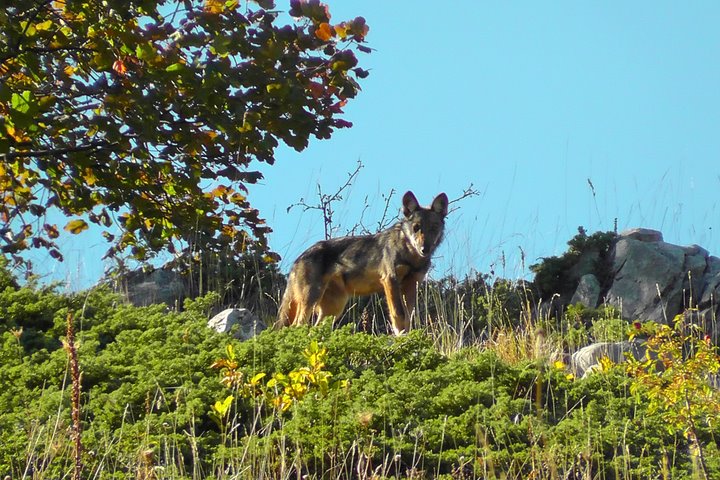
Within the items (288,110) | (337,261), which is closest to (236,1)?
(288,110)

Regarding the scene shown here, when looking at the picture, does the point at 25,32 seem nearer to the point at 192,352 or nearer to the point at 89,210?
the point at 89,210

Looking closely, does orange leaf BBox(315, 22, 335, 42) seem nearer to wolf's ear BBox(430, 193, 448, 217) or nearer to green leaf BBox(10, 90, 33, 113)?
green leaf BBox(10, 90, 33, 113)

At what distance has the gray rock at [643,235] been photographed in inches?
555

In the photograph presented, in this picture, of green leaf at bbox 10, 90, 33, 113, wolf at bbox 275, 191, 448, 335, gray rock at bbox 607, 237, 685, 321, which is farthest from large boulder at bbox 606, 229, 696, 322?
green leaf at bbox 10, 90, 33, 113

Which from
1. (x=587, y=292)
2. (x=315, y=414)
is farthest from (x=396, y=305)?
(x=315, y=414)

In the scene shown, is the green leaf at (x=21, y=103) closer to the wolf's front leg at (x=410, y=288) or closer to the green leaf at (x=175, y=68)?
the green leaf at (x=175, y=68)

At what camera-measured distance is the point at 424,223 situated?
12.8m

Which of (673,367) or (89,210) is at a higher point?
(89,210)

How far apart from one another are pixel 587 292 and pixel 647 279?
709 millimetres

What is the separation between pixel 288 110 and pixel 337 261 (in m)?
3.19

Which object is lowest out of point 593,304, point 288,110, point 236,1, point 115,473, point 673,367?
point 115,473

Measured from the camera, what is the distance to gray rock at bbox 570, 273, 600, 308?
13.1 metres

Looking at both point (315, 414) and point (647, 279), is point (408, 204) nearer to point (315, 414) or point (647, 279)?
point (647, 279)

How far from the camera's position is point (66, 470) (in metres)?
5.65
